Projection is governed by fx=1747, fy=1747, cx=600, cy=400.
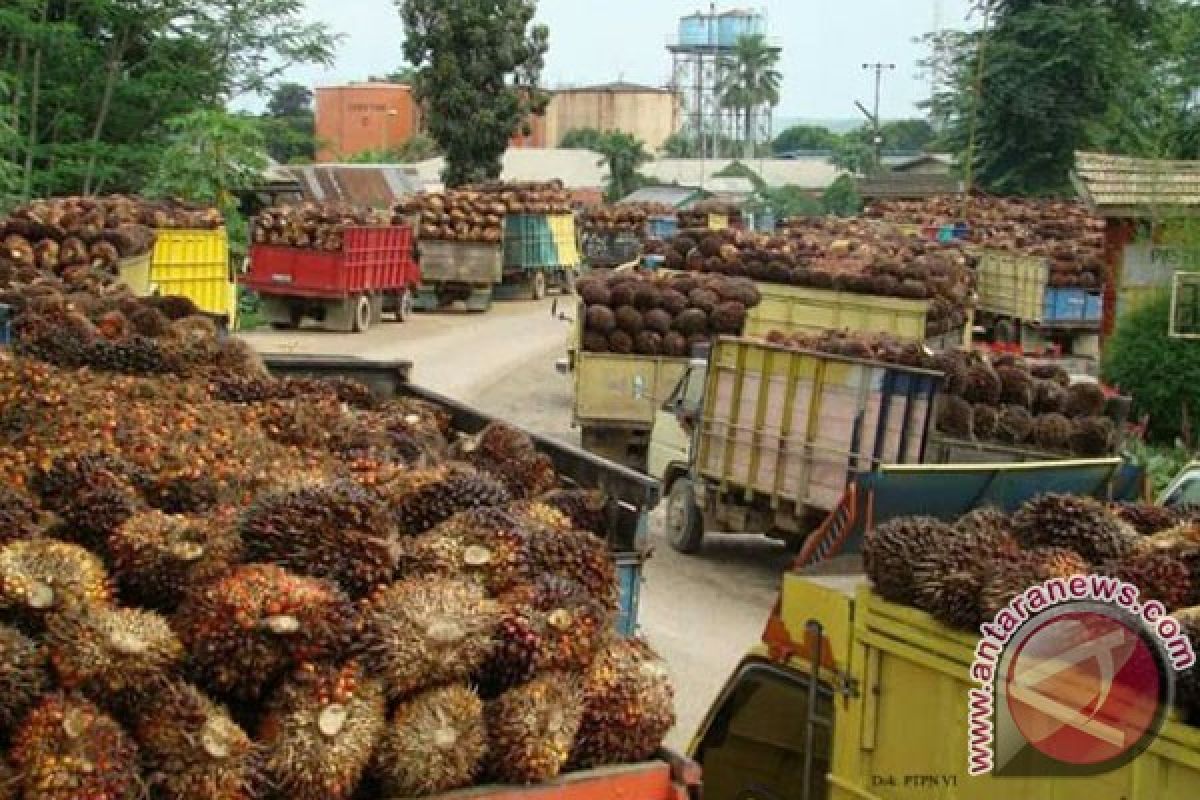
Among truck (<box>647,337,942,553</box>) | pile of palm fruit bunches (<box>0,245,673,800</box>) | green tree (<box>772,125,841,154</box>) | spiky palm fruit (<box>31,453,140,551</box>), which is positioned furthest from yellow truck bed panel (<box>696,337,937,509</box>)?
green tree (<box>772,125,841,154</box>)

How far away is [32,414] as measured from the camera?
21.4 ft

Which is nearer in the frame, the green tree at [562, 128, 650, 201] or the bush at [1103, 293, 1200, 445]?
the bush at [1103, 293, 1200, 445]

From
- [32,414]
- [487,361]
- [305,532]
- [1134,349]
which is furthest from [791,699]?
[487,361]

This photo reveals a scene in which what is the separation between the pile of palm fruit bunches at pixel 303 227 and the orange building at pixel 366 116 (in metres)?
59.2

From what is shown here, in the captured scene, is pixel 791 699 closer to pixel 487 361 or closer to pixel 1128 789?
pixel 1128 789

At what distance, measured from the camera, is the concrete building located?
117812 mm

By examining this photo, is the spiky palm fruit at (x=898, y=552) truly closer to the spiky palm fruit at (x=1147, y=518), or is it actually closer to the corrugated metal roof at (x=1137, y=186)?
the spiky palm fruit at (x=1147, y=518)

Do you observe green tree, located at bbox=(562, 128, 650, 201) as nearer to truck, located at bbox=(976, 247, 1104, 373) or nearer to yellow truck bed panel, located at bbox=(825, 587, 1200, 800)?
truck, located at bbox=(976, 247, 1104, 373)

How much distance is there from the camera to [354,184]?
166 feet

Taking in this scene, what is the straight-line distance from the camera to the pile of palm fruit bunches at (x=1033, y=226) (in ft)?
109

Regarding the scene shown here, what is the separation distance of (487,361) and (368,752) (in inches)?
974

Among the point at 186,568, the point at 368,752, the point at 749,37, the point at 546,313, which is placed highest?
the point at 749,37

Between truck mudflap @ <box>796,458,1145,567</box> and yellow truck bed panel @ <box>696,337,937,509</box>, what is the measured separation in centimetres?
354

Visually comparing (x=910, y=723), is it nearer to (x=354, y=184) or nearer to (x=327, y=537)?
(x=327, y=537)
